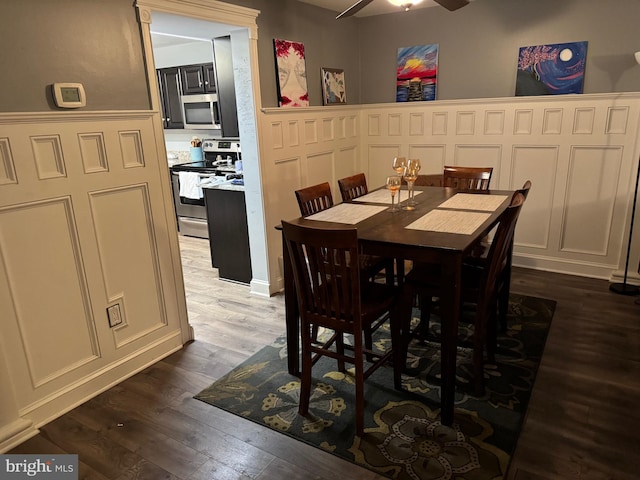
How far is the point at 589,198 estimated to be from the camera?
12.3 feet

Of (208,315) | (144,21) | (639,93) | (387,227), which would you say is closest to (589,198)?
(639,93)

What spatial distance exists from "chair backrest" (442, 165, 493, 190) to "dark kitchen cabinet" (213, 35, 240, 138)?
174 centimetres

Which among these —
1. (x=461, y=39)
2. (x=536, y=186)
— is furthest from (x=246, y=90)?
(x=536, y=186)

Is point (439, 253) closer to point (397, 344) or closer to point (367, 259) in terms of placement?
point (397, 344)

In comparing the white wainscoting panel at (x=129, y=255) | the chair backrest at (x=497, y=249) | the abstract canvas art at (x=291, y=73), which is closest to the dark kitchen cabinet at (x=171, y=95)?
the abstract canvas art at (x=291, y=73)

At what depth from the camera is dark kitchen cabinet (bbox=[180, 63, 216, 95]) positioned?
17.5 ft

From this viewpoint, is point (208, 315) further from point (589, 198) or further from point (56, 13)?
point (589, 198)

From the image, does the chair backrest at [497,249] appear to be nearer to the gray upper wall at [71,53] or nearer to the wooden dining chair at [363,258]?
the wooden dining chair at [363,258]

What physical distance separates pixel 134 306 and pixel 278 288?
54.0 inches

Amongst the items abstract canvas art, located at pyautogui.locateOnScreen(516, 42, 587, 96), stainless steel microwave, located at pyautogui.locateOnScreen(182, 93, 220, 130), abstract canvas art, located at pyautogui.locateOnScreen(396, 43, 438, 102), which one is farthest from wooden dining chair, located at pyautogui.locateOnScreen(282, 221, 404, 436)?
stainless steel microwave, located at pyautogui.locateOnScreen(182, 93, 220, 130)

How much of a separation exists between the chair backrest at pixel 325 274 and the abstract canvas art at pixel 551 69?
2793 mm

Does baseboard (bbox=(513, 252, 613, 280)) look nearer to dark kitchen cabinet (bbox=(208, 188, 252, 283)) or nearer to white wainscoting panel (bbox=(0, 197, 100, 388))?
dark kitchen cabinet (bbox=(208, 188, 252, 283))

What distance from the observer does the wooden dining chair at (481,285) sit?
212 cm

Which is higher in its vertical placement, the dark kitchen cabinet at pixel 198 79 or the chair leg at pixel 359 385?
the dark kitchen cabinet at pixel 198 79
